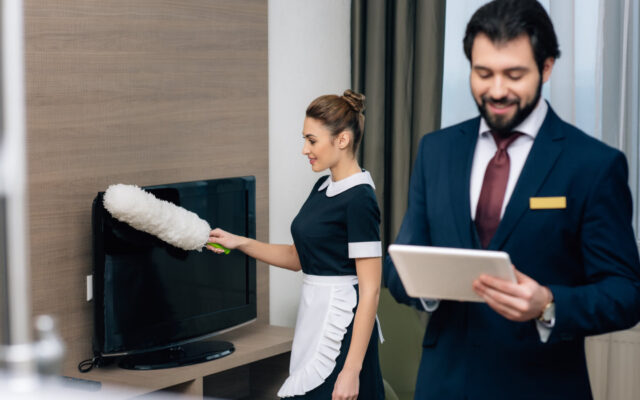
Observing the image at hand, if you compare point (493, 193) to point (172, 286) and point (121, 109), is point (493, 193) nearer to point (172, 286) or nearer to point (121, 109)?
point (172, 286)

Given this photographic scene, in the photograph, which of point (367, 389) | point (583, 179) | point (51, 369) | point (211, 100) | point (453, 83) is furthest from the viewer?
point (453, 83)

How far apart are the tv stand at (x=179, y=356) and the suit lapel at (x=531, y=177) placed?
1.57 meters

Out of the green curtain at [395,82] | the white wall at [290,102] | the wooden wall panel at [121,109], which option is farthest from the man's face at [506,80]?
the green curtain at [395,82]

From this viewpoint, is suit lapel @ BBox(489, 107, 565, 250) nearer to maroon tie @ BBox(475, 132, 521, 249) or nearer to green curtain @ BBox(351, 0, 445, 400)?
maroon tie @ BBox(475, 132, 521, 249)

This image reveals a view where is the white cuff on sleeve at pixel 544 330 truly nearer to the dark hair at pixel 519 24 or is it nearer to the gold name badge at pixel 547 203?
the gold name badge at pixel 547 203

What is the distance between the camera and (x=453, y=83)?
3889 mm

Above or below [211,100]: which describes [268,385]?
below

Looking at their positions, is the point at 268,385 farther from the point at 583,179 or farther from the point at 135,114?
the point at 583,179

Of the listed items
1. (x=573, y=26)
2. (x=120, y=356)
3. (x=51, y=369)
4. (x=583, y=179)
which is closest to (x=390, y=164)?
(x=573, y=26)

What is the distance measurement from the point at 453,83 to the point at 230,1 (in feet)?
4.16

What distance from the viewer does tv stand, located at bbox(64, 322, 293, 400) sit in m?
2.51

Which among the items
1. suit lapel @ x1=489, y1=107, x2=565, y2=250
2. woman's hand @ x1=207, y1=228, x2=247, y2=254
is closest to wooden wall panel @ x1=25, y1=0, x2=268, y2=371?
woman's hand @ x1=207, y1=228, x2=247, y2=254

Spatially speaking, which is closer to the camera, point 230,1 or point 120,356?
point 120,356

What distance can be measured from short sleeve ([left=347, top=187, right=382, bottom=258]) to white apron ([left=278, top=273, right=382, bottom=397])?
16 centimetres
